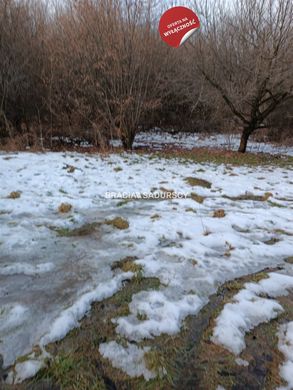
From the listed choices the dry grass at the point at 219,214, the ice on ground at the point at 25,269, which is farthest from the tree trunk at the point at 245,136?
the ice on ground at the point at 25,269

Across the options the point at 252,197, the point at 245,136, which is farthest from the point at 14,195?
the point at 245,136

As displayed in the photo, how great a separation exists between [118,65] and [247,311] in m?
8.24

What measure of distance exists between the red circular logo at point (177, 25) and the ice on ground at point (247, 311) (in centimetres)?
859

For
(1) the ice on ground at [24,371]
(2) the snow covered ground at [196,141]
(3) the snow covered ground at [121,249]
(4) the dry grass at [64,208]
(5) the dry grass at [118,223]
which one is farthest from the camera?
(2) the snow covered ground at [196,141]

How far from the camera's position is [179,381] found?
4.48ft

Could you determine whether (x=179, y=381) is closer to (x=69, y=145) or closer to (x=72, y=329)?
(x=72, y=329)

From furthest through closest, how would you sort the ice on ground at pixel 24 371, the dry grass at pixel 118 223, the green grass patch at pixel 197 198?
the green grass patch at pixel 197 198, the dry grass at pixel 118 223, the ice on ground at pixel 24 371

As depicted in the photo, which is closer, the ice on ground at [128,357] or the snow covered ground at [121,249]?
the ice on ground at [128,357]

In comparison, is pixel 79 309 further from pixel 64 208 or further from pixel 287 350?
pixel 64 208

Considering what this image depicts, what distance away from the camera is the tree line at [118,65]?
7809 mm

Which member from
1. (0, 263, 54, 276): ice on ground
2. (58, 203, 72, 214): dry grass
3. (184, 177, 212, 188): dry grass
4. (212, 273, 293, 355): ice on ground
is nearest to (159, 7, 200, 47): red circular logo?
(184, 177, 212, 188): dry grass

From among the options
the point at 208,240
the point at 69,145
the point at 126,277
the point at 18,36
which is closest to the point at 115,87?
the point at 69,145

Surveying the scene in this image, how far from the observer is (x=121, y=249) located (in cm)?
265

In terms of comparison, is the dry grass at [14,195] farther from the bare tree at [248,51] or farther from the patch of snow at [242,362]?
the bare tree at [248,51]
